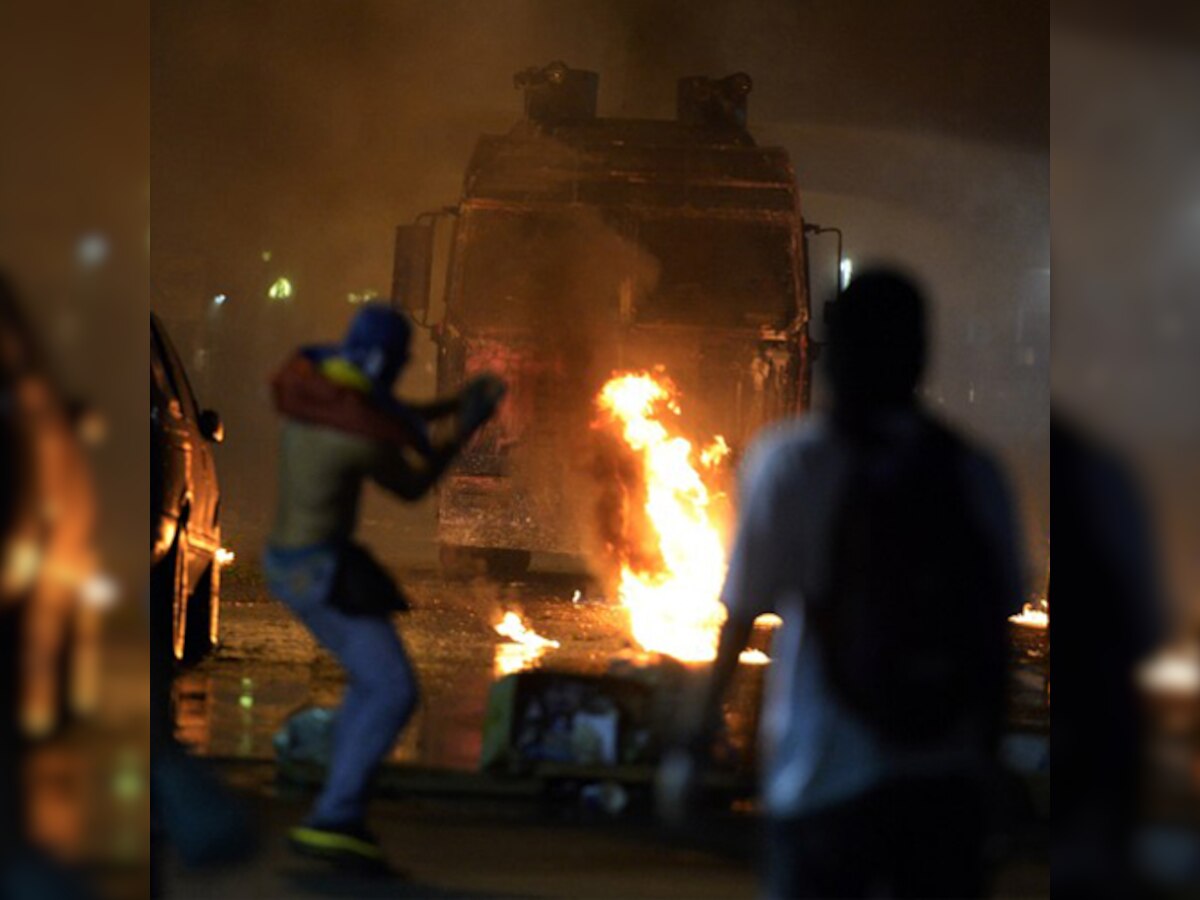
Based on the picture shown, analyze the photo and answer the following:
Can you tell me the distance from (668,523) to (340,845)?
2.33 m

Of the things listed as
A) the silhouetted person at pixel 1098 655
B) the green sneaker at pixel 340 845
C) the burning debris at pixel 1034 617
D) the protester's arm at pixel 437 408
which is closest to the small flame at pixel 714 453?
the silhouetted person at pixel 1098 655

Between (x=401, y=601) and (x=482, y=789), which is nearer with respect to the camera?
(x=401, y=601)

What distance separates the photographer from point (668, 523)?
7332 millimetres

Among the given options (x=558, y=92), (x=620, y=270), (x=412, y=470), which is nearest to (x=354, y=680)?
(x=412, y=470)

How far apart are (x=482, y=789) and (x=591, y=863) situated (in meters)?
0.74

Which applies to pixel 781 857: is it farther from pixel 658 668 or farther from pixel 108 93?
pixel 108 93

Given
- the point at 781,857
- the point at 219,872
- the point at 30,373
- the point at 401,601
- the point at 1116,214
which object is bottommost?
the point at 219,872

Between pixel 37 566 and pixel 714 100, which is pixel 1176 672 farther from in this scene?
pixel 37 566

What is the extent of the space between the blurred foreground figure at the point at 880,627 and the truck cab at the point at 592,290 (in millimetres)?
3663

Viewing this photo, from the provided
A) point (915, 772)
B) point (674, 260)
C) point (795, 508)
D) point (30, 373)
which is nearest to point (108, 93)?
point (30, 373)

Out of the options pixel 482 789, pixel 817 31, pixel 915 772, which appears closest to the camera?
pixel 915 772

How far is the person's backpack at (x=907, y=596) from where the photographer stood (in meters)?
3.37

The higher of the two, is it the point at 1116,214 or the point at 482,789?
the point at 1116,214

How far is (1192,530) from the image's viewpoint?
585 centimetres
